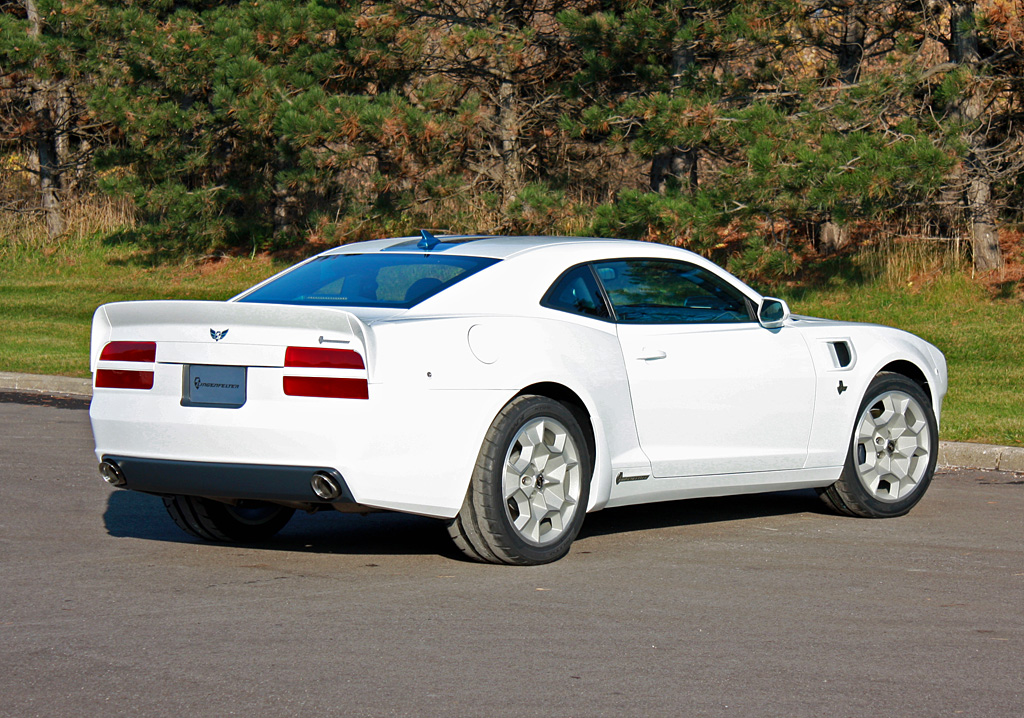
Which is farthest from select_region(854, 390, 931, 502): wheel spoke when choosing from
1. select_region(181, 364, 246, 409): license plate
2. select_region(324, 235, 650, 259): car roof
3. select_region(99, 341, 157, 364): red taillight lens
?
select_region(99, 341, 157, 364): red taillight lens

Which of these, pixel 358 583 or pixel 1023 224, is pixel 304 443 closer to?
pixel 358 583

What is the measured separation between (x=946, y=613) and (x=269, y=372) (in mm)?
2978

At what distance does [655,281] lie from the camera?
24.0ft

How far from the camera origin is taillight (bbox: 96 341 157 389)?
629 cm

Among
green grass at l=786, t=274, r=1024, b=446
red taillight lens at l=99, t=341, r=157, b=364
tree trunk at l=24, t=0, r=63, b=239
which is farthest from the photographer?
tree trunk at l=24, t=0, r=63, b=239

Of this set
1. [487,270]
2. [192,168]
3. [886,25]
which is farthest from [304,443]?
[192,168]

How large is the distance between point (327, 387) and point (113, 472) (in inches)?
49.7

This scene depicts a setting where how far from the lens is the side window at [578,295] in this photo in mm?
6759

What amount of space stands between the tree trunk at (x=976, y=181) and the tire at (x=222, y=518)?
15095 millimetres

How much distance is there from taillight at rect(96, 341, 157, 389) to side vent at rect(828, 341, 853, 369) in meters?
3.73

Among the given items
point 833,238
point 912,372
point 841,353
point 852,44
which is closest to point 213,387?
point 841,353

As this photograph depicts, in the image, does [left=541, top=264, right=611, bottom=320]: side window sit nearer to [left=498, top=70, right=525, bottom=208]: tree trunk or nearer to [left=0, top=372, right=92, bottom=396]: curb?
[left=0, top=372, right=92, bottom=396]: curb

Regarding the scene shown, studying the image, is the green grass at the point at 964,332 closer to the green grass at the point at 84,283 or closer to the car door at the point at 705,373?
the car door at the point at 705,373

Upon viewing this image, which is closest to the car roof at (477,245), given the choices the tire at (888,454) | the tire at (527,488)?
the tire at (527,488)
